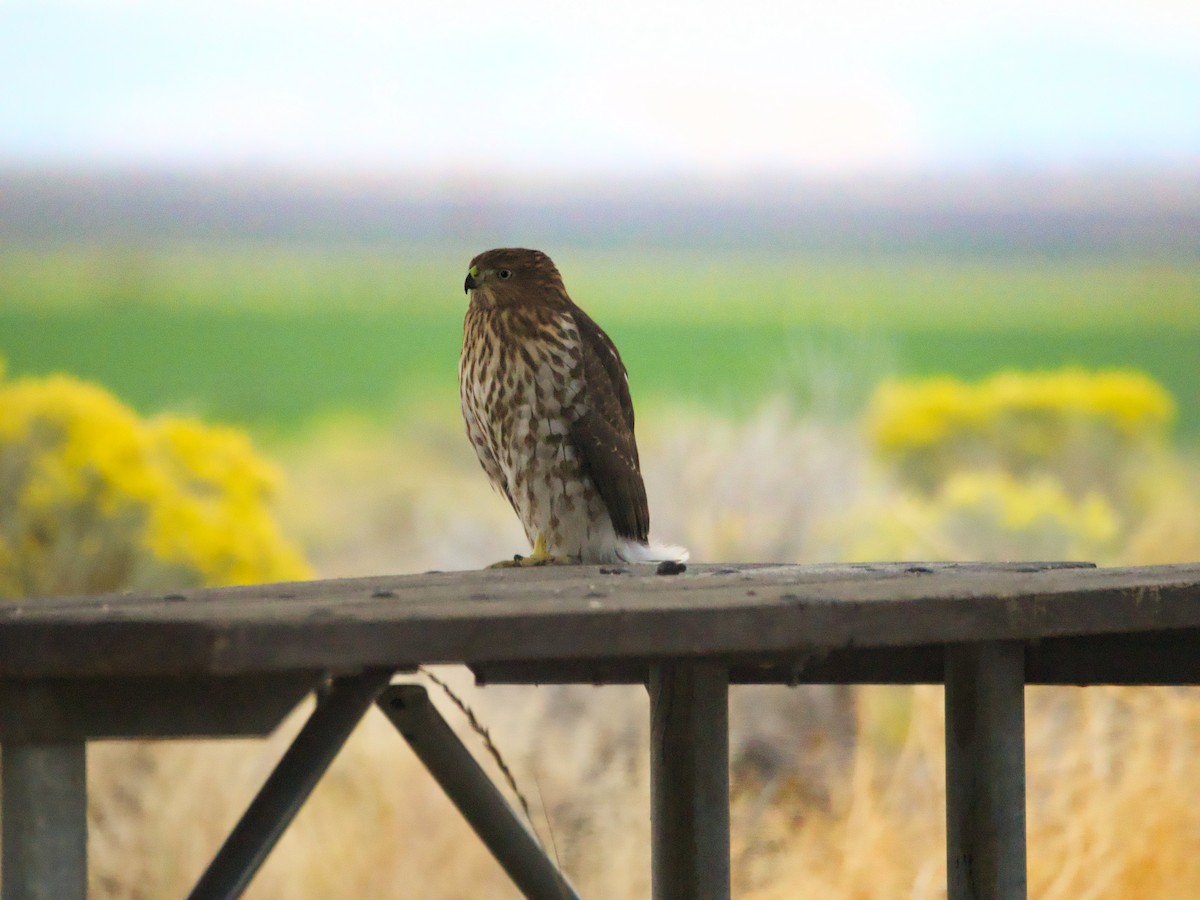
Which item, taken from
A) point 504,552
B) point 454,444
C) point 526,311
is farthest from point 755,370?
point 526,311

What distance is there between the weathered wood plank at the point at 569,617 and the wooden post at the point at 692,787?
0.24 m

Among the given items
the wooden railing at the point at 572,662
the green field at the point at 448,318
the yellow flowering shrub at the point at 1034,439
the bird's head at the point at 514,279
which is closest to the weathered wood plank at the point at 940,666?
the wooden railing at the point at 572,662

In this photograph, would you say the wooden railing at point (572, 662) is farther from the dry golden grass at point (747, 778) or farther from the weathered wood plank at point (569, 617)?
the dry golden grass at point (747, 778)

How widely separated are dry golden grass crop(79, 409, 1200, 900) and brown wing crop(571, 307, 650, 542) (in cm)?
Result: 138

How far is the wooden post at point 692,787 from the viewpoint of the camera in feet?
8.15

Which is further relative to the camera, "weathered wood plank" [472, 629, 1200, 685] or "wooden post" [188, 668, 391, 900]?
"weathered wood plank" [472, 629, 1200, 685]

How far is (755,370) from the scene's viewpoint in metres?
9.67

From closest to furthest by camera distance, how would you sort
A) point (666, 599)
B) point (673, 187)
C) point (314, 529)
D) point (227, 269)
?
1. point (666, 599)
2. point (314, 529)
3. point (227, 269)
4. point (673, 187)

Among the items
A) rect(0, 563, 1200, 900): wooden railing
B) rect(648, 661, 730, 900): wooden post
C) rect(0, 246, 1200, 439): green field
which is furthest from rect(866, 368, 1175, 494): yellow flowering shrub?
rect(648, 661, 730, 900): wooden post

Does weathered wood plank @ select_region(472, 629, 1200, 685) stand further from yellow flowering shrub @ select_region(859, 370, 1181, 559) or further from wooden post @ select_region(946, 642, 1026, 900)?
yellow flowering shrub @ select_region(859, 370, 1181, 559)

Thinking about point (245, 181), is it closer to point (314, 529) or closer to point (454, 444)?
point (454, 444)

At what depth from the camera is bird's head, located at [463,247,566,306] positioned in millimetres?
3398

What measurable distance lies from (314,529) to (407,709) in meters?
6.63

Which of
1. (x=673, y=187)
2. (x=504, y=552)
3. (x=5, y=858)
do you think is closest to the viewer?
(x=5, y=858)
